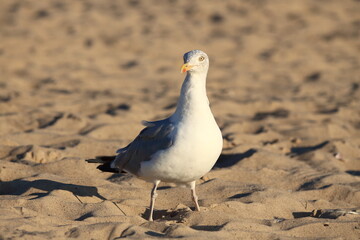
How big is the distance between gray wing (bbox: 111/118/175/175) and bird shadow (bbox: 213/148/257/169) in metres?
1.47

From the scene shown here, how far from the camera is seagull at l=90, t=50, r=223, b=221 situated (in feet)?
13.9

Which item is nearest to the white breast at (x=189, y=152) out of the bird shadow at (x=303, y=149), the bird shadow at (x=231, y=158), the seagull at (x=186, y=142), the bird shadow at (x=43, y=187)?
the seagull at (x=186, y=142)

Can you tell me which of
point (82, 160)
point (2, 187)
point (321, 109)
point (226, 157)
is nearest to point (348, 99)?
point (321, 109)

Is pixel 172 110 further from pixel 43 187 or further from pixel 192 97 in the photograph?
pixel 192 97

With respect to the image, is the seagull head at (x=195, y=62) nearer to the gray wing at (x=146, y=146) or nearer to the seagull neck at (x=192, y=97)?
the seagull neck at (x=192, y=97)

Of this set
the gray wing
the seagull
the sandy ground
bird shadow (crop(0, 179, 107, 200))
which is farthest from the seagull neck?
bird shadow (crop(0, 179, 107, 200))

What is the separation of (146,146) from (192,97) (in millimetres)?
543

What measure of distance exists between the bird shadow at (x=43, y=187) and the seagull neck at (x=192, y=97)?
1.09m

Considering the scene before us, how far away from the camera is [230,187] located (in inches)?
204

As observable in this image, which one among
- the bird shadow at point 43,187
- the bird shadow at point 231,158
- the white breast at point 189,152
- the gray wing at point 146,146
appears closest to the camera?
the white breast at point 189,152

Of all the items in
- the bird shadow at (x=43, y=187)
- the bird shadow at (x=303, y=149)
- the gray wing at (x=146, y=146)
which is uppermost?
the gray wing at (x=146, y=146)

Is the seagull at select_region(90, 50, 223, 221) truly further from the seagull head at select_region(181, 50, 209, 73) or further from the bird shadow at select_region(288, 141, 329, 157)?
the bird shadow at select_region(288, 141, 329, 157)

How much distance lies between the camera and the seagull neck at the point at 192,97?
4383 millimetres

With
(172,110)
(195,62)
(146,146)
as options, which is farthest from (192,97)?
(172,110)
